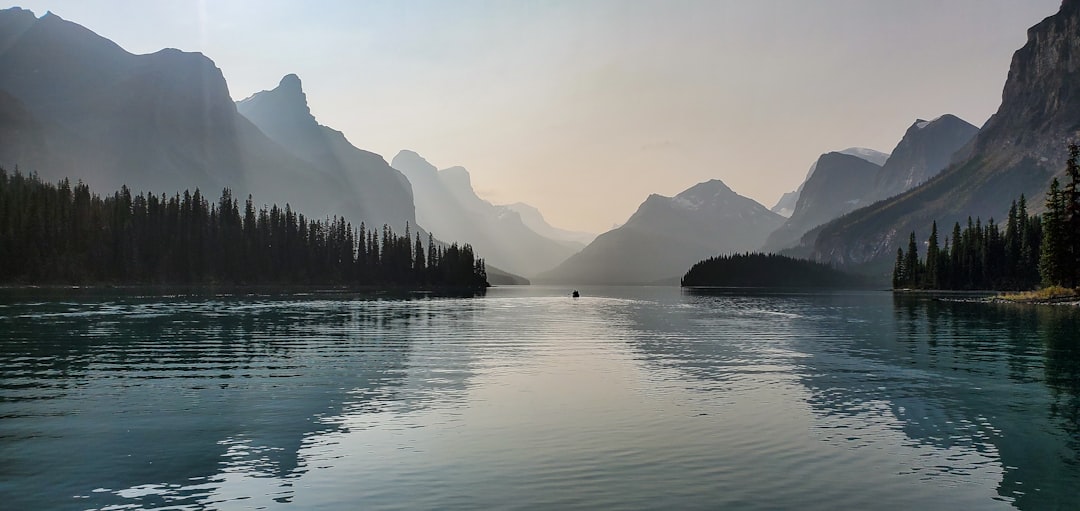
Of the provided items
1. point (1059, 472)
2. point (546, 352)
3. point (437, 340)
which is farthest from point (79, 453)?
point (437, 340)

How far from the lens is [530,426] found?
32.7m

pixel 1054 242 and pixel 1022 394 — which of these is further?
pixel 1054 242

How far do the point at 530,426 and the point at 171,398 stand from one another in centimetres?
1999

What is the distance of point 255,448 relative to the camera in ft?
90.8

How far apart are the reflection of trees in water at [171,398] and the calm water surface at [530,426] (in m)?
0.16

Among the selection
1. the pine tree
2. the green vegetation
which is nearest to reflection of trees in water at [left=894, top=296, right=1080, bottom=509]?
the green vegetation

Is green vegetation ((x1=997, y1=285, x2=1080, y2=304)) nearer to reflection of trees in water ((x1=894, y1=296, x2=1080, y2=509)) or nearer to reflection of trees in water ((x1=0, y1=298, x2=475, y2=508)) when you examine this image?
reflection of trees in water ((x1=894, y1=296, x2=1080, y2=509))

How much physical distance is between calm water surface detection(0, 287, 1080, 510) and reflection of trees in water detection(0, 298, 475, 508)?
0.54 ft

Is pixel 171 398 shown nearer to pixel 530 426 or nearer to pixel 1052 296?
pixel 530 426

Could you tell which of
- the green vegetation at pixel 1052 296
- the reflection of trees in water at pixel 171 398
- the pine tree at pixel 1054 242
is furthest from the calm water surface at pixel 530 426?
the pine tree at pixel 1054 242

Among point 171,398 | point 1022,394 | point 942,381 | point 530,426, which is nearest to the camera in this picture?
point 530,426

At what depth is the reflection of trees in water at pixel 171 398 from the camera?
81.1 feet

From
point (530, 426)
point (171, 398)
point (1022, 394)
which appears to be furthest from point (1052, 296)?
point (171, 398)

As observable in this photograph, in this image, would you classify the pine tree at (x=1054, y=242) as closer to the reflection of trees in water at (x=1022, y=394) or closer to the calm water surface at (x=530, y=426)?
the reflection of trees in water at (x=1022, y=394)
